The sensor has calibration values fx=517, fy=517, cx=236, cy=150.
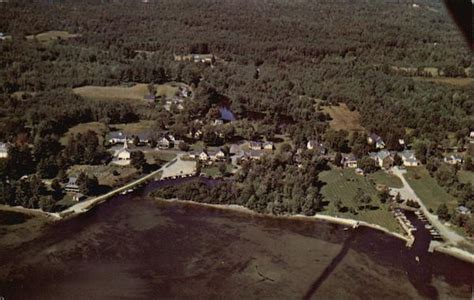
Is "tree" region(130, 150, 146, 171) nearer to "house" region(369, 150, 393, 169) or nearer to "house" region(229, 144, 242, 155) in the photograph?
"house" region(229, 144, 242, 155)

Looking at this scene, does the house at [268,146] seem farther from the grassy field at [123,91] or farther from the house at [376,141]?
the grassy field at [123,91]

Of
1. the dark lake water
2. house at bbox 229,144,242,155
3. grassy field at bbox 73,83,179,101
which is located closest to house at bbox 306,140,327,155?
house at bbox 229,144,242,155

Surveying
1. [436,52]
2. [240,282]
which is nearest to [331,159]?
[240,282]

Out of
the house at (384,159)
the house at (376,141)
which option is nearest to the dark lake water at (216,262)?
the house at (384,159)

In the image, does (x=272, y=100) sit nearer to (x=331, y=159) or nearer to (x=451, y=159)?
(x=331, y=159)

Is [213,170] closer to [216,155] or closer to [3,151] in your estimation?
[216,155]

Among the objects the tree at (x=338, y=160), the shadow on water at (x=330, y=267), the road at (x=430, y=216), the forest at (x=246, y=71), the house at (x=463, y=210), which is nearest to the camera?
the shadow on water at (x=330, y=267)
